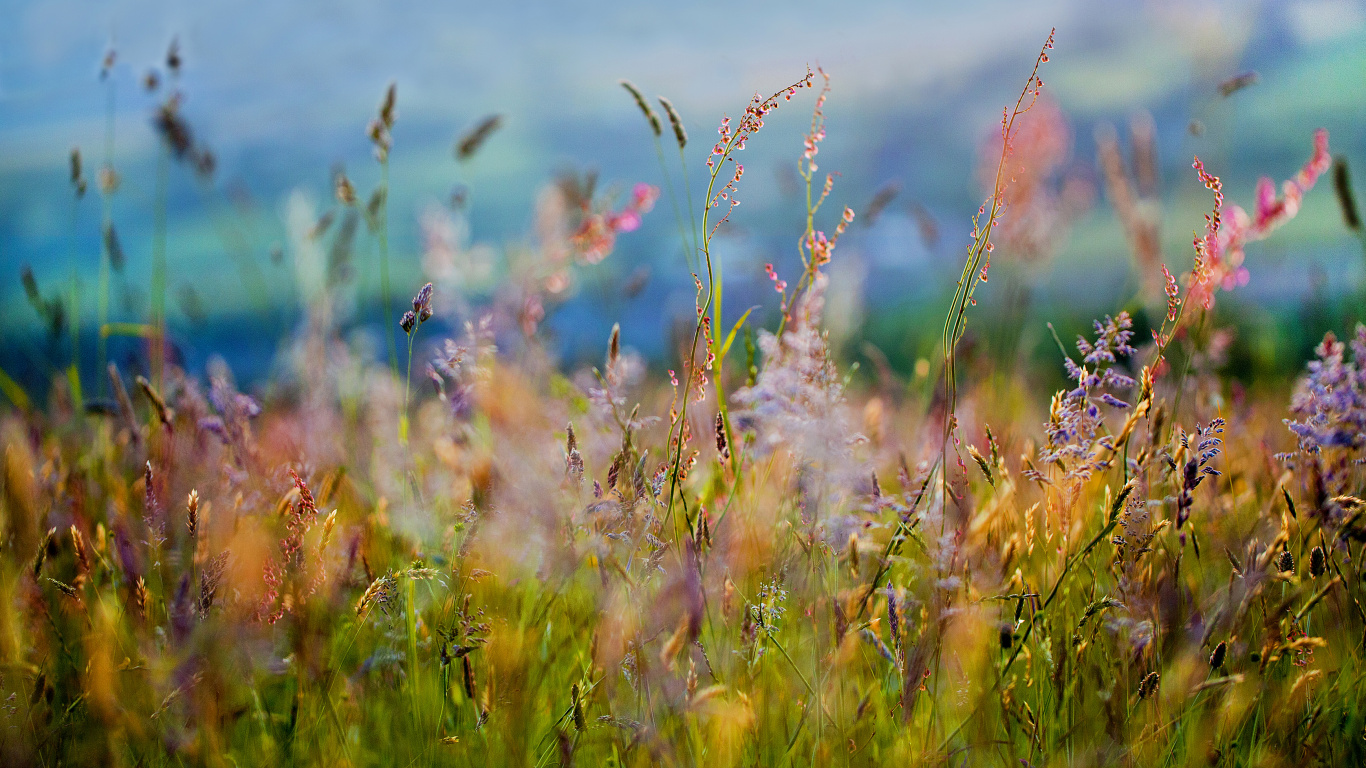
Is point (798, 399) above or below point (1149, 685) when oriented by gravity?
above

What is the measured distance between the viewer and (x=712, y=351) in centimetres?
147

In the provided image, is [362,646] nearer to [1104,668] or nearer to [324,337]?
[1104,668]


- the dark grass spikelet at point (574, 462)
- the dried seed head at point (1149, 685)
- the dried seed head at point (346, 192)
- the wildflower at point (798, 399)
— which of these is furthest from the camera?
the dried seed head at point (346, 192)

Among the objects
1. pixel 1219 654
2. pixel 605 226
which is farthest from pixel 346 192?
pixel 1219 654

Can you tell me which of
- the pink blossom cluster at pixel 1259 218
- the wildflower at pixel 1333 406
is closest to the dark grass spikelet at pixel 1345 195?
the pink blossom cluster at pixel 1259 218

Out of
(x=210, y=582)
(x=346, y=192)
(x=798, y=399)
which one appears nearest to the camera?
(x=798, y=399)

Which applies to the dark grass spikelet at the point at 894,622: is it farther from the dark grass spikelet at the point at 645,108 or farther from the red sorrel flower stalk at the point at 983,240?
the dark grass spikelet at the point at 645,108

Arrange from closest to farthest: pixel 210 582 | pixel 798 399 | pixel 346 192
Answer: pixel 798 399, pixel 210 582, pixel 346 192

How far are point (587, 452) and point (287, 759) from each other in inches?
37.5

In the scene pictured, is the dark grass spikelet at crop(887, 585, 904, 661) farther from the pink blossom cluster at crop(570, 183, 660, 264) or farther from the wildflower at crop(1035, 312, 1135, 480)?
the pink blossom cluster at crop(570, 183, 660, 264)

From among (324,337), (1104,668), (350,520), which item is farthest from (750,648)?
(324,337)

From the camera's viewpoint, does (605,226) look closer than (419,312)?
No

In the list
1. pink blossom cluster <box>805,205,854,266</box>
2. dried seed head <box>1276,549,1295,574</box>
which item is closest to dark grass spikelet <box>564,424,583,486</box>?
pink blossom cluster <box>805,205,854,266</box>

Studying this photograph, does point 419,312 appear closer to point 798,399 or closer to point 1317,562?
point 798,399
